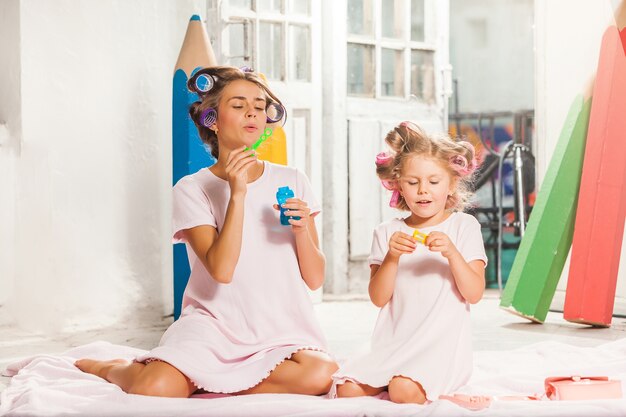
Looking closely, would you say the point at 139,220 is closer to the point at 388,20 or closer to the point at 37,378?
the point at 37,378

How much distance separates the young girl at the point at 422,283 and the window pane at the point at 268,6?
2.48 meters

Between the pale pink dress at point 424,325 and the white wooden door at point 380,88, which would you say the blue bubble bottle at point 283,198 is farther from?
the white wooden door at point 380,88

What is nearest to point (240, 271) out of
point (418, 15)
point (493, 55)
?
point (418, 15)

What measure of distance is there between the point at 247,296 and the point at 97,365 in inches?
20.0

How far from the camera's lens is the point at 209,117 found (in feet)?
7.63

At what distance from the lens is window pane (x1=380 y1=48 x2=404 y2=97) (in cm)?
525

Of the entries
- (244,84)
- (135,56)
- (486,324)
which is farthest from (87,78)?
(486,324)

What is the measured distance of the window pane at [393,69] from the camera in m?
5.25

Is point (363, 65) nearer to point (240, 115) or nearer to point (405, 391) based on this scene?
point (240, 115)

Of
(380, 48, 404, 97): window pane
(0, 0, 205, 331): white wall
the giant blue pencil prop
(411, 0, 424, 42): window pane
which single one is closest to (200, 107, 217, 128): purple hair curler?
the giant blue pencil prop

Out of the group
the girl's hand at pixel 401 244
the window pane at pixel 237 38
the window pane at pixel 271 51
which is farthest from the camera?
the window pane at pixel 271 51

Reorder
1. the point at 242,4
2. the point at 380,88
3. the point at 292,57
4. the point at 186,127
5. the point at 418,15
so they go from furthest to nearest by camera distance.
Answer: the point at 418,15 → the point at 380,88 → the point at 292,57 → the point at 242,4 → the point at 186,127

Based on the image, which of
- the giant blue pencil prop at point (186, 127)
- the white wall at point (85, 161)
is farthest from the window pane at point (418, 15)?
the giant blue pencil prop at point (186, 127)

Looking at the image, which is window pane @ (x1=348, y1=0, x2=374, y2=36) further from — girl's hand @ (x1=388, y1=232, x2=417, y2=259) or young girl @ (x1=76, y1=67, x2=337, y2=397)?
girl's hand @ (x1=388, y1=232, x2=417, y2=259)
